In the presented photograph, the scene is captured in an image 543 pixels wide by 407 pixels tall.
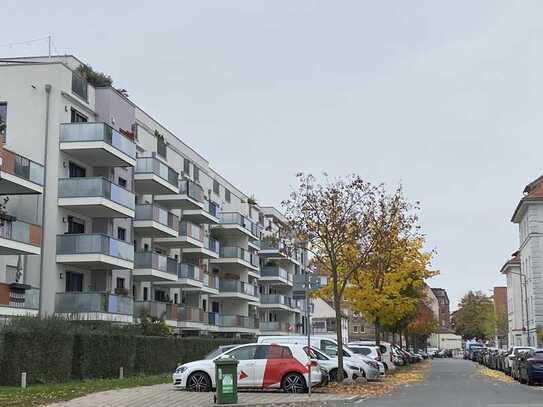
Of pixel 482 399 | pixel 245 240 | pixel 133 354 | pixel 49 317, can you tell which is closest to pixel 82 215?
pixel 133 354

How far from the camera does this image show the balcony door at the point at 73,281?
131 feet

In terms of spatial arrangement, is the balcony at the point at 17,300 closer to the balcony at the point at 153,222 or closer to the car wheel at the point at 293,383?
the balcony at the point at 153,222

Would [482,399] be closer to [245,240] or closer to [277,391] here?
[277,391]

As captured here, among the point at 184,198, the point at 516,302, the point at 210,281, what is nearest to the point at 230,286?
the point at 210,281

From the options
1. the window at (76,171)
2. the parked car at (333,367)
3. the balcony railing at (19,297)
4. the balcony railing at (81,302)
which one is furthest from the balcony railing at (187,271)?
the parked car at (333,367)

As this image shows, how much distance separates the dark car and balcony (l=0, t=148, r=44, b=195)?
2158 centimetres

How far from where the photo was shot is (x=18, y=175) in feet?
112

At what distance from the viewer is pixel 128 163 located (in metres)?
42.4

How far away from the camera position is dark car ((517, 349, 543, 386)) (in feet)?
97.8

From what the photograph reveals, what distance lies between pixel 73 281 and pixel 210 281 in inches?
843

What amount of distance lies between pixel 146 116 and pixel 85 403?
34358mm

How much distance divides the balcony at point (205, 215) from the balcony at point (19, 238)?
77.0 ft

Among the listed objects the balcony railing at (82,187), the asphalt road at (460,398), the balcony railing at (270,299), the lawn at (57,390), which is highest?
the balcony railing at (82,187)

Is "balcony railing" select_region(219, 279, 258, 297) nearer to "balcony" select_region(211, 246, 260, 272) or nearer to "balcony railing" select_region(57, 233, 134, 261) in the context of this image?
"balcony" select_region(211, 246, 260, 272)
